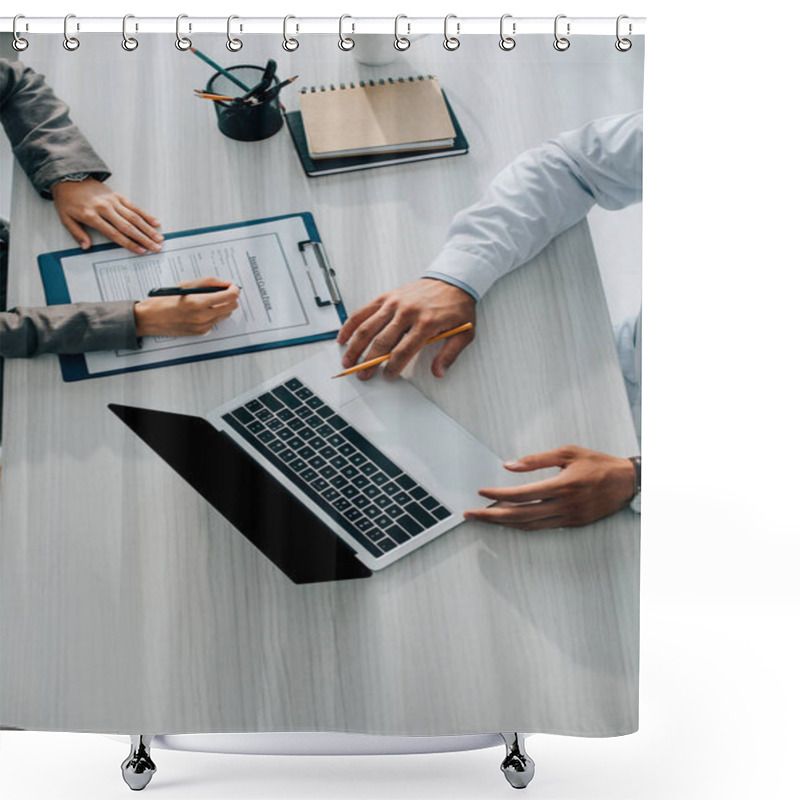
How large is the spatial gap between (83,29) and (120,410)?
0.57 metres

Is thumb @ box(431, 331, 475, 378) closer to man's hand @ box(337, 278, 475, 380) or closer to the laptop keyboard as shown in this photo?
man's hand @ box(337, 278, 475, 380)

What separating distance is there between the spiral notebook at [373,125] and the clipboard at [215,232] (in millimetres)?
106

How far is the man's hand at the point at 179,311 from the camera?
133 cm

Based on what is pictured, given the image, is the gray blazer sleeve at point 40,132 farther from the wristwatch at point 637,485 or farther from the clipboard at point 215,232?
the wristwatch at point 637,485

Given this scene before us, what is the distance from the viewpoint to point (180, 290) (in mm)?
1335

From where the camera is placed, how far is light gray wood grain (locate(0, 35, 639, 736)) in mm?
1350

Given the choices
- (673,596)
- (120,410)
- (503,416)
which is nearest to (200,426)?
(120,410)

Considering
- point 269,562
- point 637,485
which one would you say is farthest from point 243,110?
point 637,485

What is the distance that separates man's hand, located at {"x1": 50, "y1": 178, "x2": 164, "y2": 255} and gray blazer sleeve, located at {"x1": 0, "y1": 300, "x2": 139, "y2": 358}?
97mm

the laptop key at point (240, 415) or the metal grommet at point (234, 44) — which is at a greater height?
the metal grommet at point (234, 44)

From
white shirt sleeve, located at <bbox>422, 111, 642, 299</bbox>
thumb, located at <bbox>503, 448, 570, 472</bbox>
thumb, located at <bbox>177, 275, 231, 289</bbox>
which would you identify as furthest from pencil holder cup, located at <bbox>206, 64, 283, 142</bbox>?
thumb, located at <bbox>503, 448, 570, 472</bbox>

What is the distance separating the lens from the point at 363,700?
1.37 metres

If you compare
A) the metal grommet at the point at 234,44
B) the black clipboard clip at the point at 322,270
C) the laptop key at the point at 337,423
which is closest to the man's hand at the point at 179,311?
the black clipboard clip at the point at 322,270

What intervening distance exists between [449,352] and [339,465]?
9.3 inches
